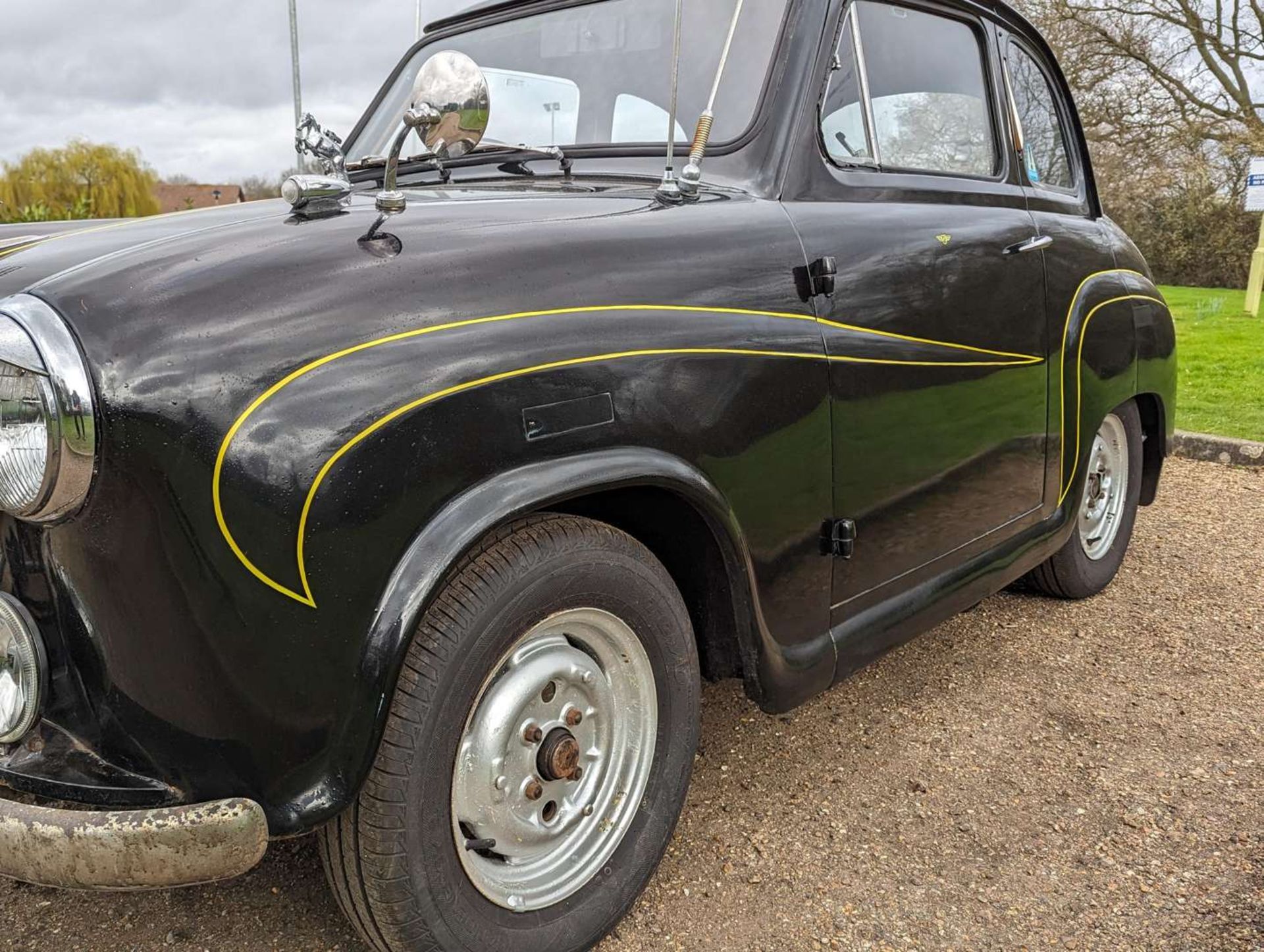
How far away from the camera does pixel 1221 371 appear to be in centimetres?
936

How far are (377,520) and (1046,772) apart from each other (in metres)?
2.06

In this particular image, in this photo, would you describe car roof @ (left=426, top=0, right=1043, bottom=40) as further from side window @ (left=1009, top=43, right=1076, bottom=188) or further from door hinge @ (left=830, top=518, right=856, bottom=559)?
door hinge @ (left=830, top=518, right=856, bottom=559)

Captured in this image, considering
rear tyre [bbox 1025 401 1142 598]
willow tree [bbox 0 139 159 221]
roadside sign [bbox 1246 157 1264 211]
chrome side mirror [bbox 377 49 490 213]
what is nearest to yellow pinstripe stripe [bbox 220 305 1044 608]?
chrome side mirror [bbox 377 49 490 213]

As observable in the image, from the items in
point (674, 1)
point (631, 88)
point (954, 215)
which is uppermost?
point (674, 1)

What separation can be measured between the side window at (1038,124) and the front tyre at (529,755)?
2334mm

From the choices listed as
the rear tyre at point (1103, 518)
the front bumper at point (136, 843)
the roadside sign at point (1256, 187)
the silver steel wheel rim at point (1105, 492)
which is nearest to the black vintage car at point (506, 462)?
the front bumper at point (136, 843)

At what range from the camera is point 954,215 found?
2912 millimetres

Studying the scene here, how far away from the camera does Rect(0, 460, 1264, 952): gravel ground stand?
218 cm

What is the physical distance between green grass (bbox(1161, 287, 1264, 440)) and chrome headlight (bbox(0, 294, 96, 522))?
710 centimetres

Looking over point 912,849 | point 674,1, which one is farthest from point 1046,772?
point 674,1

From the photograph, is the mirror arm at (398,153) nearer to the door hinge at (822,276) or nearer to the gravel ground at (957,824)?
the door hinge at (822,276)

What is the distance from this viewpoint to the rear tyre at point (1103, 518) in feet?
Answer: 13.1

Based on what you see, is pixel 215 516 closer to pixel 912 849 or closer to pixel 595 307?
pixel 595 307

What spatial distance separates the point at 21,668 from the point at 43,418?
17.5 inches
